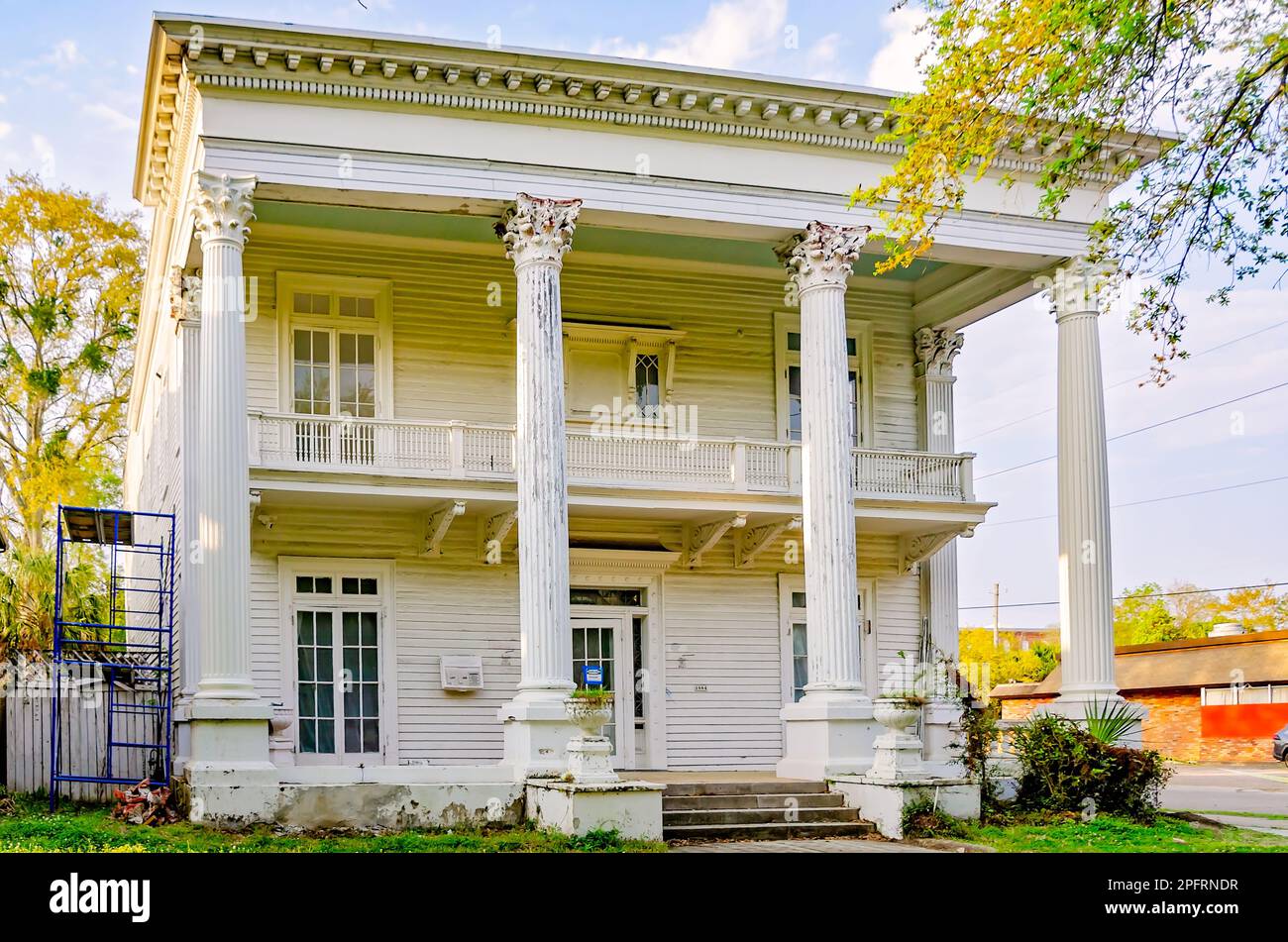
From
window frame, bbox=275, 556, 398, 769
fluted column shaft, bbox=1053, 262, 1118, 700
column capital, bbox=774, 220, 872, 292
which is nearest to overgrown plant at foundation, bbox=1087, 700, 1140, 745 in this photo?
fluted column shaft, bbox=1053, 262, 1118, 700

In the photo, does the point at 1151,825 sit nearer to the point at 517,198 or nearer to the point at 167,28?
the point at 517,198

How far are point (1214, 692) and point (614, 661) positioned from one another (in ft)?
87.2

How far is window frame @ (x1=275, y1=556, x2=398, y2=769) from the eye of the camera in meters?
19.4

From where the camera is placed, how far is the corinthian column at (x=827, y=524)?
18016mm

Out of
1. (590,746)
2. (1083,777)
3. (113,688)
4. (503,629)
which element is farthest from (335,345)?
(1083,777)

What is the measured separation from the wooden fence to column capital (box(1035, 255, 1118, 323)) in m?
13.5

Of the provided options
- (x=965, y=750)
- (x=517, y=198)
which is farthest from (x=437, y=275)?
(x=965, y=750)

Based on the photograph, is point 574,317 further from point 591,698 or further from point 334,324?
point 591,698

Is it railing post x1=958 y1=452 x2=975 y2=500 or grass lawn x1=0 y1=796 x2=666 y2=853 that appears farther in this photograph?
railing post x1=958 y1=452 x2=975 y2=500

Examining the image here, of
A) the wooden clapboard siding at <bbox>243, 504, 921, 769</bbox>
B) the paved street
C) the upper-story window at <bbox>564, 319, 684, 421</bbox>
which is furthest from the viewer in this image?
the paved street

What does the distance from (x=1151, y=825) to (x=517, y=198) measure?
1063cm

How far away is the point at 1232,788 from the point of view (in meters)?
27.5

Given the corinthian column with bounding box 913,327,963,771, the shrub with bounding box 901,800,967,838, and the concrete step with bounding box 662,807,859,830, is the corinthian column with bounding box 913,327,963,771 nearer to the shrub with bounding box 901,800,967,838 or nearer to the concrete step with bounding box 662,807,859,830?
the concrete step with bounding box 662,807,859,830

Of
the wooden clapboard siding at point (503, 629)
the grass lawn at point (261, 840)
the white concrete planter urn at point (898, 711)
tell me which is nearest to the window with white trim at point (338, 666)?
the wooden clapboard siding at point (503, 629)
